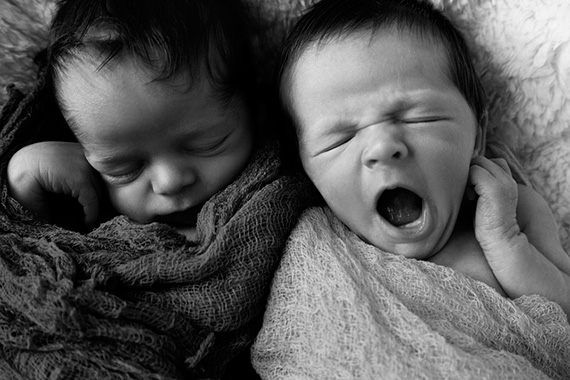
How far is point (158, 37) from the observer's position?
1052 mm

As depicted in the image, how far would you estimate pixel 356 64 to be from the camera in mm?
1061

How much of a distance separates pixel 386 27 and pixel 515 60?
1.02ft

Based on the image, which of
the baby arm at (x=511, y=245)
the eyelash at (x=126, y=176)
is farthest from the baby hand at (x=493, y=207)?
the eyelash at (x=126, y=176)

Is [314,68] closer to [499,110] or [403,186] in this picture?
[403,186]

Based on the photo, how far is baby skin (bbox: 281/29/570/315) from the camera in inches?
40.2

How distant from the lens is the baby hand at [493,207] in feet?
3.42

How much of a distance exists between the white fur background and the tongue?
0.34 m

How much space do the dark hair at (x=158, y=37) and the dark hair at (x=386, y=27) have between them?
0.12 metres

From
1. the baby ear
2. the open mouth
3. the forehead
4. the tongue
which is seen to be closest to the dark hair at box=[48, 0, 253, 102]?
the forehead

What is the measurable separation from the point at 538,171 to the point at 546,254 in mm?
243

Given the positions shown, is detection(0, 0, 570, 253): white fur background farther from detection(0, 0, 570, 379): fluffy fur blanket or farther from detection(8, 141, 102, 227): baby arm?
detection(8, 141, 102, 227): baby arm

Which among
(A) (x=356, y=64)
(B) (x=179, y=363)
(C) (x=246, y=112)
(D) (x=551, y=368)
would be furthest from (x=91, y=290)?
(D) (x=551, y=368)

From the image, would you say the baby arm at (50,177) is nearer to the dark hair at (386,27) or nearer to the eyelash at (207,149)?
the eyelash at (207,149)

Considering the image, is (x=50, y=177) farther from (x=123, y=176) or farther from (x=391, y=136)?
(x=391, y=136)
